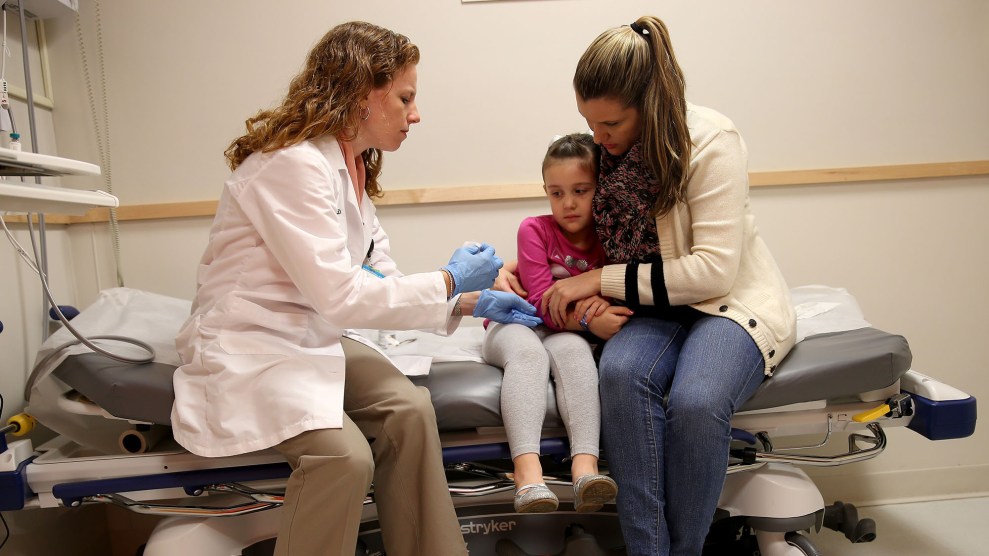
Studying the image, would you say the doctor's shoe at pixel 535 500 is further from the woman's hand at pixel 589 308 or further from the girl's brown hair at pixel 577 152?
the girl's brown hair at pixel 577 152

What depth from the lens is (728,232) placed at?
4.68 feet

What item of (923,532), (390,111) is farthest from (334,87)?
(923,532)

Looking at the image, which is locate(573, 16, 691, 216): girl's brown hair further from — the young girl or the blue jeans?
the blue jeans

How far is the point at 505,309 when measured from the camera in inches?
63.1

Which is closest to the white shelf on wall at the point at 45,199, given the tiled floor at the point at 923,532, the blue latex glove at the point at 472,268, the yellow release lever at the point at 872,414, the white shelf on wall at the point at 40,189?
the white shelf on wall at the point at 40,189

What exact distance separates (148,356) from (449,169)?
1.01 m

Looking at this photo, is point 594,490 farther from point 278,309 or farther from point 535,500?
point 278,309

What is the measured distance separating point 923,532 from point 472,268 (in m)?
1.57

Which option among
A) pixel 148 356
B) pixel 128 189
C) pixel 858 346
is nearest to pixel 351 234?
pixel 148 356

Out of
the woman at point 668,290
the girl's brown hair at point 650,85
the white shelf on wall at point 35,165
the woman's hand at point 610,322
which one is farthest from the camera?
the woman's hand at point 610,322

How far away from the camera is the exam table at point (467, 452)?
4.40 ft

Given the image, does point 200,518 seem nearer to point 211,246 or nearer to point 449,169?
point 211,246

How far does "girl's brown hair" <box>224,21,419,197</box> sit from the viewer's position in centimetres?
135

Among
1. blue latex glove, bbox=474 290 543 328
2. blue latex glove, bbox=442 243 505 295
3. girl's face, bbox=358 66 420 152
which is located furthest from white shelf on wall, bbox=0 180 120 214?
blue latex glove, bbox=474 290 543 328
